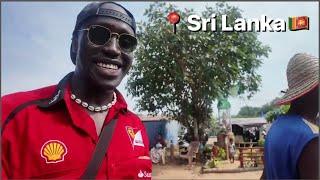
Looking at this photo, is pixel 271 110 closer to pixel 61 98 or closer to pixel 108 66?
pixel 108 66

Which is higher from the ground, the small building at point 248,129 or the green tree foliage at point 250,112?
the small building at point 248,129

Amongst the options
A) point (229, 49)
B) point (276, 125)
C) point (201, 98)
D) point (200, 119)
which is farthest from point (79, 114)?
point (200, 119)

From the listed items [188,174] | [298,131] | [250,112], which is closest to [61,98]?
[298,131]

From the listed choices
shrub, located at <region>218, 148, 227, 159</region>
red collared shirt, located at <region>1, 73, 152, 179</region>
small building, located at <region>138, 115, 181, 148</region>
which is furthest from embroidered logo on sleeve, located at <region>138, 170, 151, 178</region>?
small building, located at <region>138, 115, 181, 148</region>

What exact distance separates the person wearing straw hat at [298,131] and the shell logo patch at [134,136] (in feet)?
2.20

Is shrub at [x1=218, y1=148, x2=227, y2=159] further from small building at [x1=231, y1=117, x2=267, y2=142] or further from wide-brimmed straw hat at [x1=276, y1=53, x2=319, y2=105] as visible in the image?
wide-brimmed straw hat at [x1=276, y1=53, x2=319, y2=105]

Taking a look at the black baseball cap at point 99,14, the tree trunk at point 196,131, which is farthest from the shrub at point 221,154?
the black baseball cap at point 99,14

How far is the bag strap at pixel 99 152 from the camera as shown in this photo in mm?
1637

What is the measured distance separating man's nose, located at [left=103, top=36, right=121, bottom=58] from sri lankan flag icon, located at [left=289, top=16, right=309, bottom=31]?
5.76 ft

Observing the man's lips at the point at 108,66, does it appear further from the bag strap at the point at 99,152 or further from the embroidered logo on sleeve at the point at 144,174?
the embroidered logo on sleeve at the point at 144,174

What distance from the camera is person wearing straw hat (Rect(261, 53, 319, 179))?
156 cm

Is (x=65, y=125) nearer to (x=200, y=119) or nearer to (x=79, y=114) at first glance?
(x=79, y=114)

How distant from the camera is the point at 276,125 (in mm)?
Answer: 1801

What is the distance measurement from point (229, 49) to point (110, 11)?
34.3 ft
